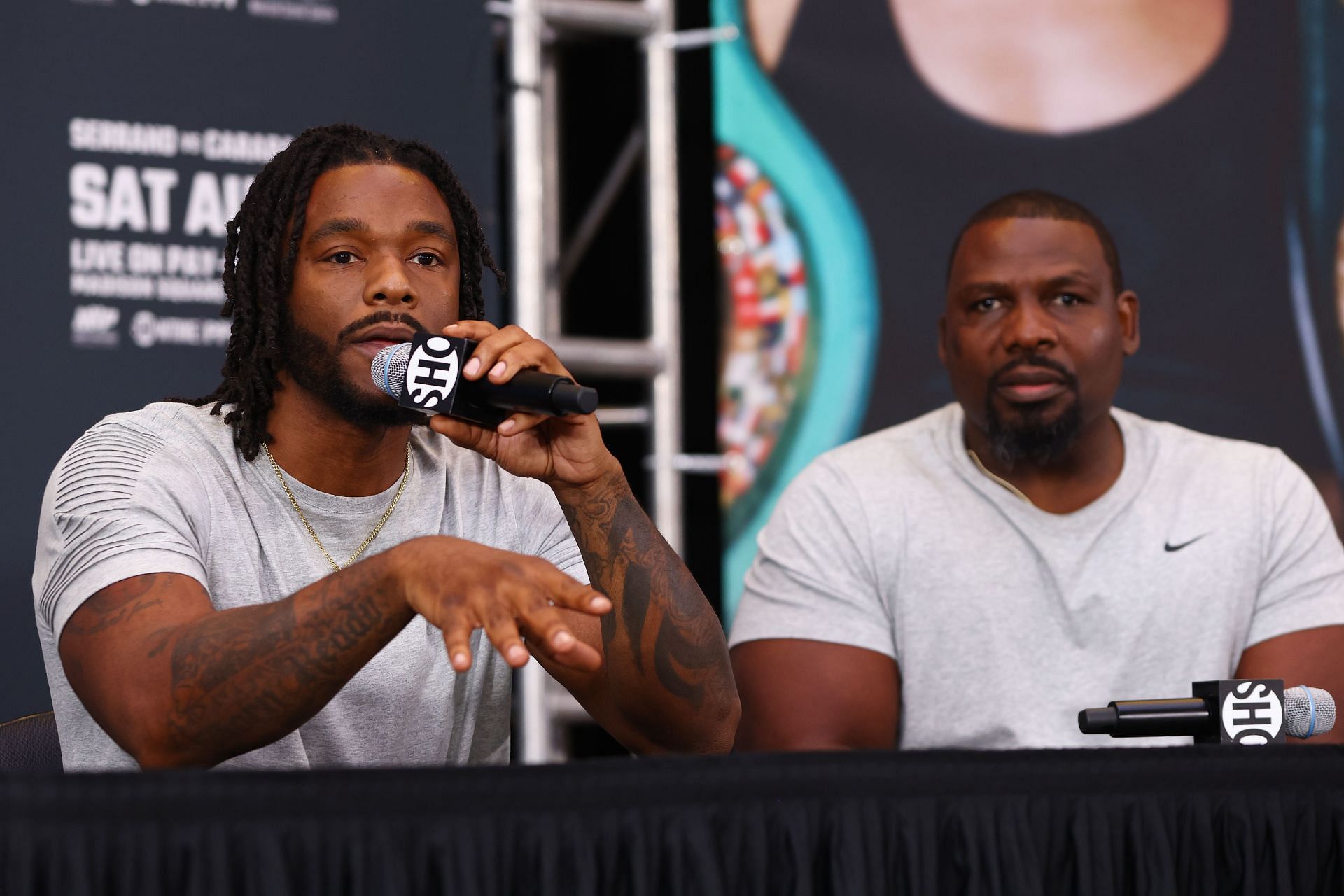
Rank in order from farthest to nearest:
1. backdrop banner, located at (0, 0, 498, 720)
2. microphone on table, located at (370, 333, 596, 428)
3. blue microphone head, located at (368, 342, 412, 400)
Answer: backdrop banner, located at (0, 0, 498, 720), blue microphone head, located at (368, 342, 412, 400), microphone on table, located at (370, 333, 596, 428)

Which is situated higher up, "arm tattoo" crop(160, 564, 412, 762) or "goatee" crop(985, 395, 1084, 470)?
"goatee" crop(985, 395, 1084, 470)

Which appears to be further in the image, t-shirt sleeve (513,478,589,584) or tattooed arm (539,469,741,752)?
t-shirt sleeve (513,478,589,584)

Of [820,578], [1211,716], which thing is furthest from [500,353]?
[820,578]

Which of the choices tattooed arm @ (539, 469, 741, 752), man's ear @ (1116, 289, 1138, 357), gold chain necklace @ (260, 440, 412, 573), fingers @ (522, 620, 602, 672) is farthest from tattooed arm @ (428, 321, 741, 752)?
man's ear @ (1116, 289, 1138, 357)

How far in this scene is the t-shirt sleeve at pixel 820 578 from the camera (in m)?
2.35

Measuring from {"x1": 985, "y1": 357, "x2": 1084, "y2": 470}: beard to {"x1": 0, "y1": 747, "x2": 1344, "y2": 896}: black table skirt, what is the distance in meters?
1.18

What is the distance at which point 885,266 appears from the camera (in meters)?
3.22

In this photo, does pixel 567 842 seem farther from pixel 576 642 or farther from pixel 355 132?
pixel 355 132

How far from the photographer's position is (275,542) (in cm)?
188

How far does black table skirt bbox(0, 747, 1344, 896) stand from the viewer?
1070 mm

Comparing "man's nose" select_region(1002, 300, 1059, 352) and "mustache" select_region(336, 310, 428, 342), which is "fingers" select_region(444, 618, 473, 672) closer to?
"mustache" select_region(336, 310, 428, 342)

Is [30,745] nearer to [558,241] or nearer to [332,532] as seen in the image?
[332,532]

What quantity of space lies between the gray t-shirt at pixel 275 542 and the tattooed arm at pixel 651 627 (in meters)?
0.23

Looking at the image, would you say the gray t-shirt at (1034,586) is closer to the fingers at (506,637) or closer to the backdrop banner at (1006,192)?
the backdrop banner at (1006,192)
